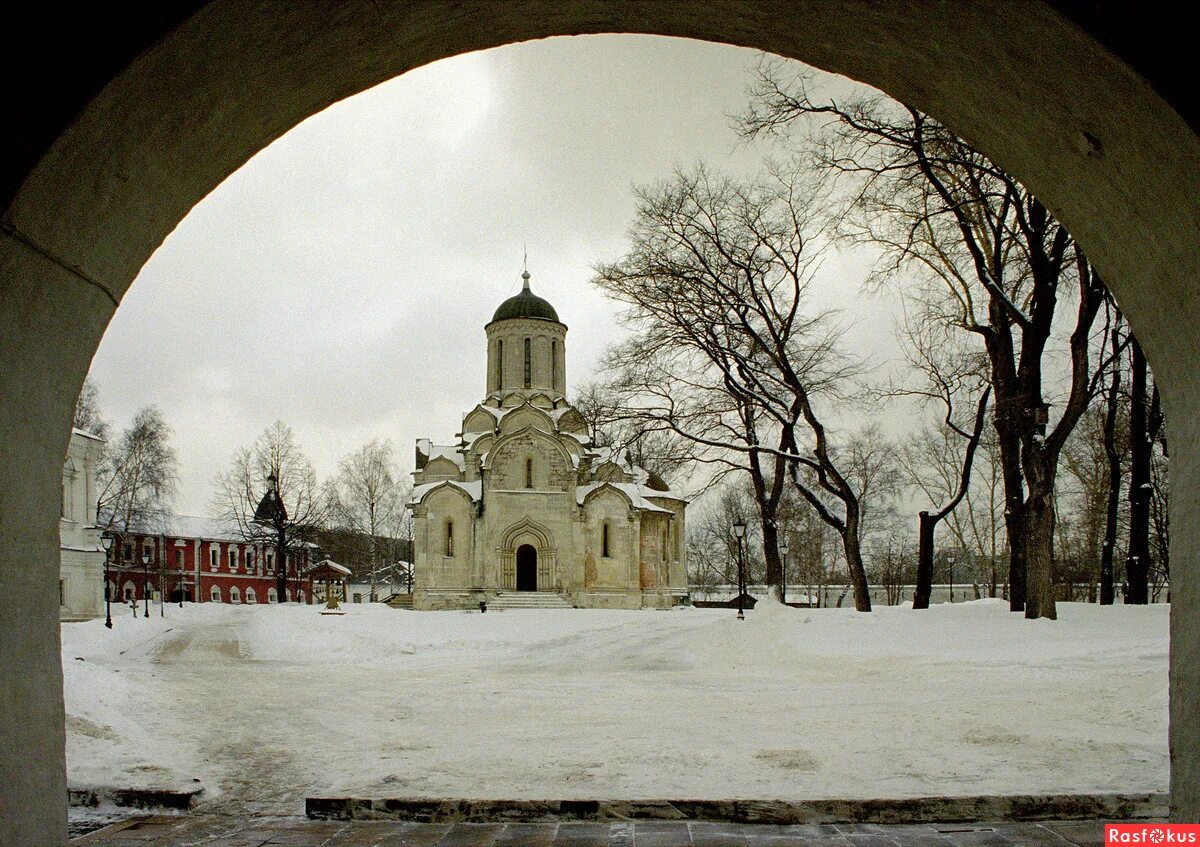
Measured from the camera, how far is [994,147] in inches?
142

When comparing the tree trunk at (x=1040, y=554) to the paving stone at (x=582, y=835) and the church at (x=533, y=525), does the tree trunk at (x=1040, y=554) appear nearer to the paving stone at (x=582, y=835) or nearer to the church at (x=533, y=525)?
the paving stone at (x=582, y=835)

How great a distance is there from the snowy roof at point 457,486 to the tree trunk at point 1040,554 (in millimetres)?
27799

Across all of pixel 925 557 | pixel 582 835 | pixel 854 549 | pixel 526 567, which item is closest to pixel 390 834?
pixel 582 835

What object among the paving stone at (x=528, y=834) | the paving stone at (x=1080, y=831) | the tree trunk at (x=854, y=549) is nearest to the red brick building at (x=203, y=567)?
the tree trunk at (x=854, y=549)

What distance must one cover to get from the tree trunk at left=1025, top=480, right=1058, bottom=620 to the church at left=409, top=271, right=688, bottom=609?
923 inches

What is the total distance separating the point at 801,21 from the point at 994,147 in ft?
3.21

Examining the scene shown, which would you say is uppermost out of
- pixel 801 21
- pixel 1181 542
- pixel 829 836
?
pixel 801 21

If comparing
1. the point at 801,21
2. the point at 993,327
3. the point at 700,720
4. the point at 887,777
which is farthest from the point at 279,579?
the point at 801,21

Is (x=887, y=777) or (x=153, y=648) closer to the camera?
(x=887, y=777)

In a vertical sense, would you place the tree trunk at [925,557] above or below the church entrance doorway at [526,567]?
above

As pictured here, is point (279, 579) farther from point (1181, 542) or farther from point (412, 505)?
point (1181, 542)

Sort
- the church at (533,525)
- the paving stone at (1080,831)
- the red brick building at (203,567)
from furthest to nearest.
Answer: the red brick building at (203,567)
the church at (533,525)
the paving stone at (1080,831)

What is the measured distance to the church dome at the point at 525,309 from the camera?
46875 mm

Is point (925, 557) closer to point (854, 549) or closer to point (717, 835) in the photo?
point (854, 549)
